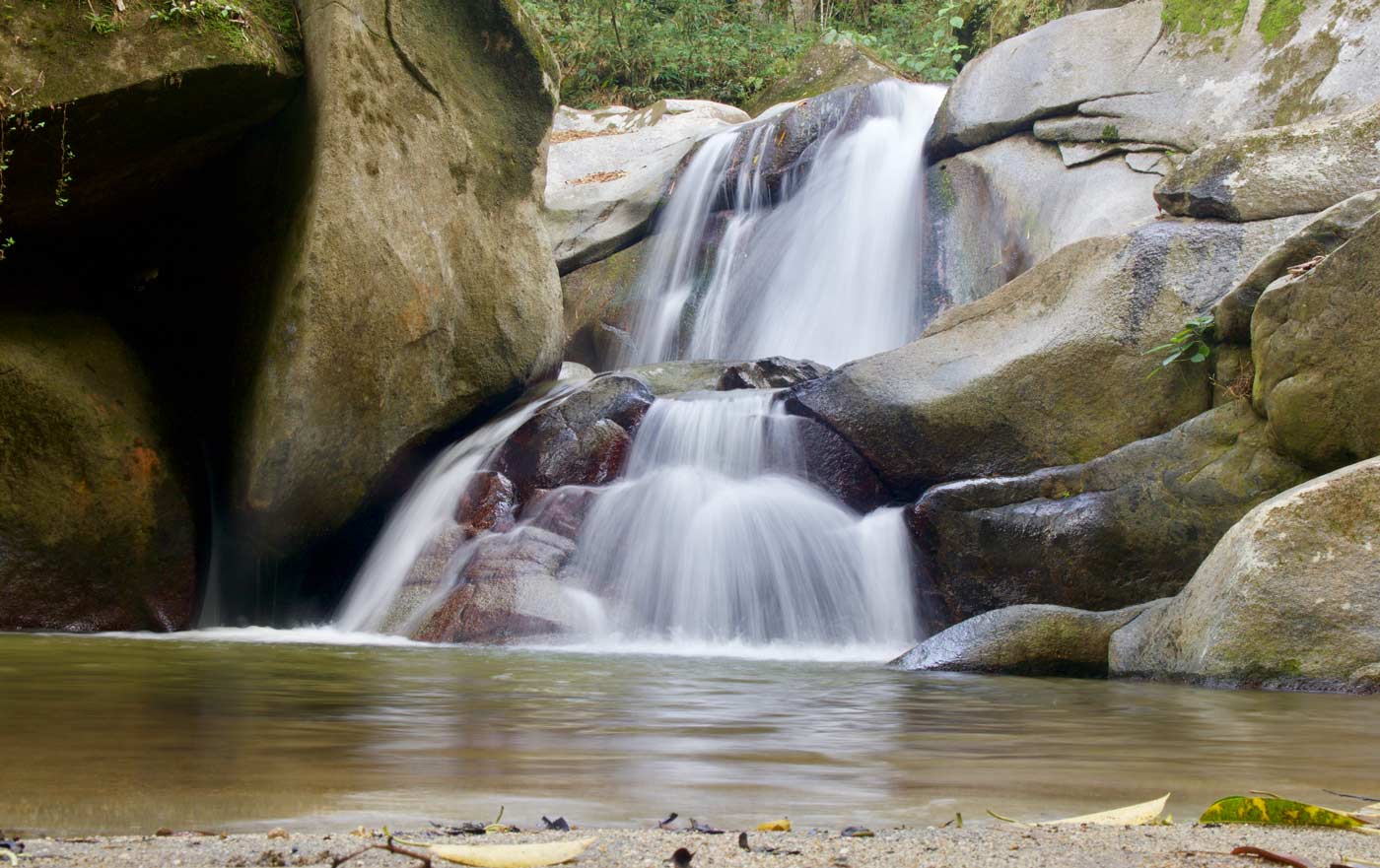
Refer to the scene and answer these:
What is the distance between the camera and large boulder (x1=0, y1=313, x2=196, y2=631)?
22.9ft

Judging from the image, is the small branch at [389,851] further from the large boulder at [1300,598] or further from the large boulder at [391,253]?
the large boulder at [391,253]

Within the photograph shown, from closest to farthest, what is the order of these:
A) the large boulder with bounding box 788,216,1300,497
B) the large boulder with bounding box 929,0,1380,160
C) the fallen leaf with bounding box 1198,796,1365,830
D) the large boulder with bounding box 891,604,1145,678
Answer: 1. the fallen leaf with bounding box 1198,796,1365,830
2. the large boulder with bounding box 891,604,1145,678
3. the large boulder with bounding box 788,216,1300,497
4. the large boulder with bounding box 929,0,1380,160

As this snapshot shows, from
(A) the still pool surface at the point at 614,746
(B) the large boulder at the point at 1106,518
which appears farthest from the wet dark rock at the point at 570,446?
(A) the still pool surface at the point at 614,746

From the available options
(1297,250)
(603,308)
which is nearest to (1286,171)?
(1297,250)

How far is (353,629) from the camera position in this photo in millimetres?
7355

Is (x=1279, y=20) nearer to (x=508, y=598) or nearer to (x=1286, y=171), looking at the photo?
(x=1286, y=171)

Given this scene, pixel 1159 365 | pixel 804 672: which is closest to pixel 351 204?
pixel 804 672

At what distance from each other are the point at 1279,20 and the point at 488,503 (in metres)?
7.82

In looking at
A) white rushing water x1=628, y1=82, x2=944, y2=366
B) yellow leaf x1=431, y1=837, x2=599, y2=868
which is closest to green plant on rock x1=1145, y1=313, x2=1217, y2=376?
white rushing water x1=628, y1=82, x2=944, y2=366

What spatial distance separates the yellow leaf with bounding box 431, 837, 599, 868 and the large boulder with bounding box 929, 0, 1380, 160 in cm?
971

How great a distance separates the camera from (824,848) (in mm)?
1537

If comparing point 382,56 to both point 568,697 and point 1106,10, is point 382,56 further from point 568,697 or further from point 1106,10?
point 1106,10

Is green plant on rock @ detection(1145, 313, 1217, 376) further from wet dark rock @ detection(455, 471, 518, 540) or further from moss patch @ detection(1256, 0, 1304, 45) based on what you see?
moss patch @ detection(1256, 0, 1304, 45)

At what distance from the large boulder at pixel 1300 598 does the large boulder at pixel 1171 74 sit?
595 centimetres
